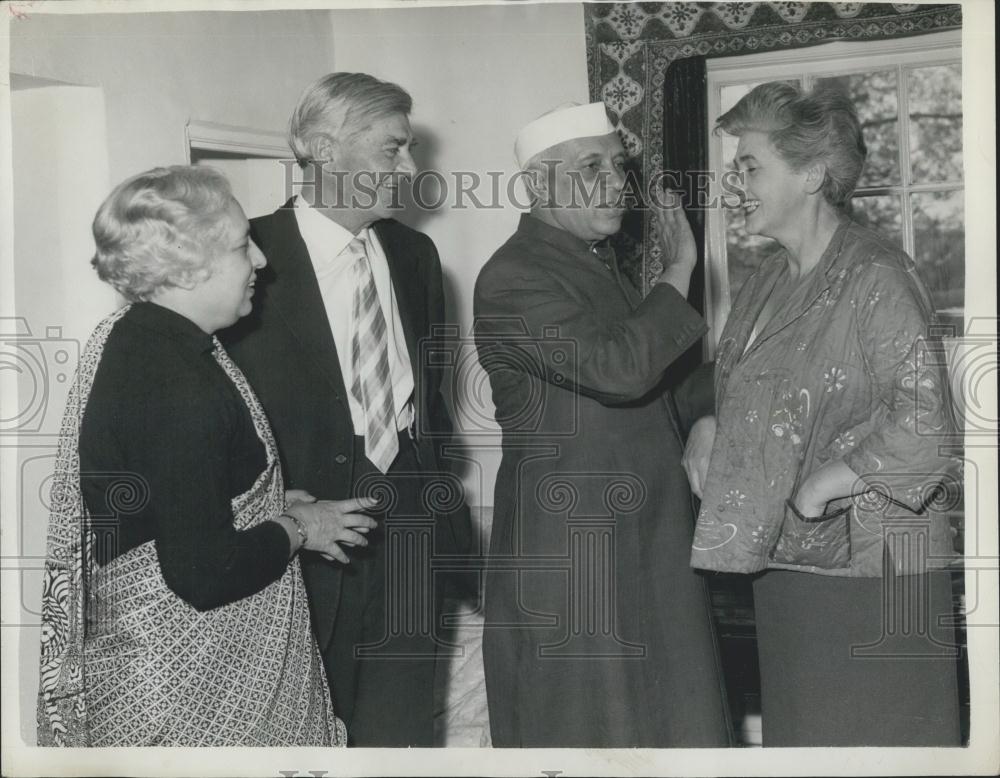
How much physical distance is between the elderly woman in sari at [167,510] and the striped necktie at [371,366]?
1.33 ft

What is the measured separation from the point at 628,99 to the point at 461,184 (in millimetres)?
1250

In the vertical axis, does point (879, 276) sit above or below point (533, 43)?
below

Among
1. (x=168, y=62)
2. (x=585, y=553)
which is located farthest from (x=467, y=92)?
(x=585, y=553)

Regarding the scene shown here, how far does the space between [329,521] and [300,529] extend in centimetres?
9

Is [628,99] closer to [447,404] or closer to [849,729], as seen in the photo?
[447,404]

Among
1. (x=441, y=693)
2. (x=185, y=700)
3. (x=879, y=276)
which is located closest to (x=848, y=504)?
(x=879, y=276)

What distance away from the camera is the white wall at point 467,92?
2633 mm

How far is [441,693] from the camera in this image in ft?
9.44

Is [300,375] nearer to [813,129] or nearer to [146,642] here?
[146,642]

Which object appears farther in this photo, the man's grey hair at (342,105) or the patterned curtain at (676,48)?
the patterned curtain at (676,48)

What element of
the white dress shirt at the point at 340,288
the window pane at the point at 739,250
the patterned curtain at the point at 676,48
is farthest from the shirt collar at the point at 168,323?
the window pane at the point at 739,250

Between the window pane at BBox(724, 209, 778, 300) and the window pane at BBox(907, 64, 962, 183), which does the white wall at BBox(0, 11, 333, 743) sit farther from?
the window pane at BBox(907, 64, 962, 183)

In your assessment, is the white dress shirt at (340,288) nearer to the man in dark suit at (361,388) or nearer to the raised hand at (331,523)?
the man in dark suit at (361,388)

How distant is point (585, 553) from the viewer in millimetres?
2521
